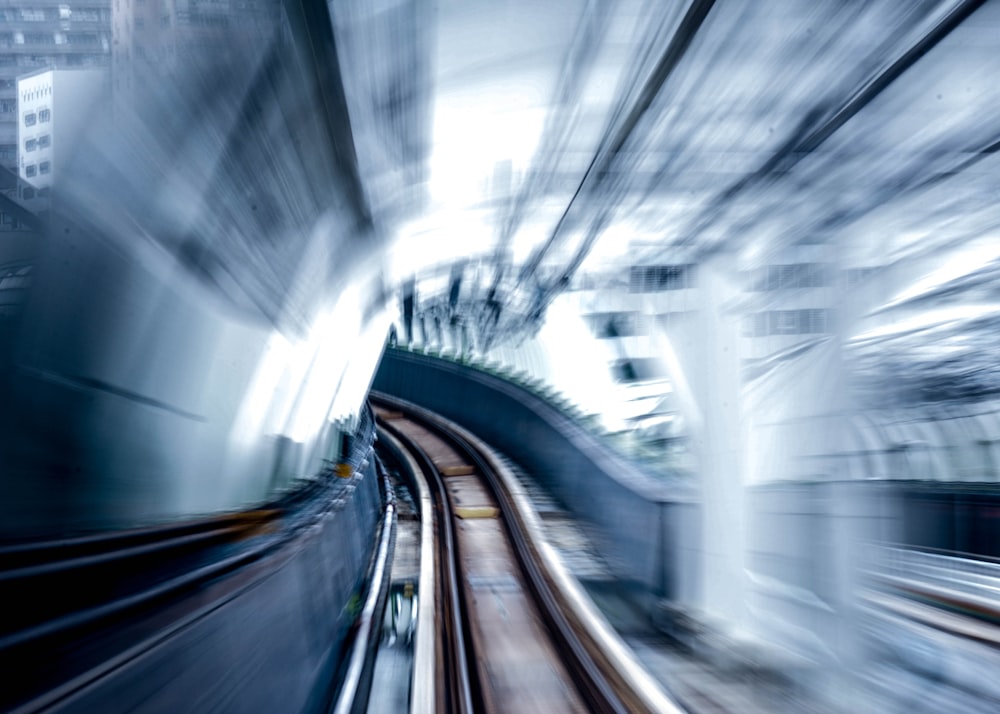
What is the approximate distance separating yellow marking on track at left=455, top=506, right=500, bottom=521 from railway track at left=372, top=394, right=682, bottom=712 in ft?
0.05

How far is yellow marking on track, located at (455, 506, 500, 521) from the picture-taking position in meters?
13.1

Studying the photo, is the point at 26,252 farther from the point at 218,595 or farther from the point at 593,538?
the point at 593,538

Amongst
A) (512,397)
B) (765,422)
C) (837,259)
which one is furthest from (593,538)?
(512,397)

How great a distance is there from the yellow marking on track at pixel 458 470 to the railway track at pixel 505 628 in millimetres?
1799

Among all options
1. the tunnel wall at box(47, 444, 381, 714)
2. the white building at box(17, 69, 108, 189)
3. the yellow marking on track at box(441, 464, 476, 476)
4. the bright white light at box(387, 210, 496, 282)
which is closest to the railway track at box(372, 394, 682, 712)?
the tunnel wall at box(47, 444, 381, 714)

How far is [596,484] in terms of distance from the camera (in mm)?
11180

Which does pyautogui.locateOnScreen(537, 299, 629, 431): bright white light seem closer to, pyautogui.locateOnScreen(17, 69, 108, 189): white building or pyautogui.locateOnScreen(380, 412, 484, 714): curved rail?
pyautogui.locateOnScreen(380, 412, 484, 714): curved rail

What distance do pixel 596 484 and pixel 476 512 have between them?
9.22ft

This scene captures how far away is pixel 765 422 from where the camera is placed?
8055 mm

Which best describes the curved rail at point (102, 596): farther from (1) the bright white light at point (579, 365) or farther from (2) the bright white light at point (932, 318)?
(1) the bright white light at point (579, 365)

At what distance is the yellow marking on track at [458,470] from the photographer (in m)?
16.4

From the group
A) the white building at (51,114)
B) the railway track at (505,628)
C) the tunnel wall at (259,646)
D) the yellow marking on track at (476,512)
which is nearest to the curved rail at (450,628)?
the railway track at (505,628)

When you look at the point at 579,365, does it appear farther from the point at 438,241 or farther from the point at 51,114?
the point at 51,114

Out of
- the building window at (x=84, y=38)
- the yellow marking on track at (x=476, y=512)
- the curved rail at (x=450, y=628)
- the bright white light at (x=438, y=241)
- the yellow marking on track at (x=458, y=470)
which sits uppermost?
the bright white light at (x=438, y=241)
